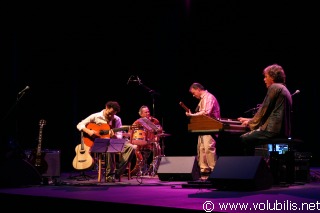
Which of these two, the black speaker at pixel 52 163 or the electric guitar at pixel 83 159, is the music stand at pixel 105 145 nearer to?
the electric guitar at pixel 83 159

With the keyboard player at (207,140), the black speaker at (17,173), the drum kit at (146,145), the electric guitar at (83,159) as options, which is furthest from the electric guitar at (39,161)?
the keyboard player at (207,140)

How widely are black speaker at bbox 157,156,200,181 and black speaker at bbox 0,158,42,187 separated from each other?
80.2 inches

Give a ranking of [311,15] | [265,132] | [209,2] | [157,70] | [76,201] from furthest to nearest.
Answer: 1. [157,70]
2. [209,2]
3. [311,15]
4. [265,132]
5. [76,201]

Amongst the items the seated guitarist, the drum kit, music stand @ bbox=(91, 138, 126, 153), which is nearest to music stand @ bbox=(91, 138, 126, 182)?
music stand @ bbox=(91, 138, 126, 153)

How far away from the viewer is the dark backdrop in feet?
32.4

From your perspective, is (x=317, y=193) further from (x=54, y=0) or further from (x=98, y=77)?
(x=98, y=77)

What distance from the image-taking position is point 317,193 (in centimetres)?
470

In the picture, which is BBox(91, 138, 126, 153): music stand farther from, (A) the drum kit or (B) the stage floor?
(A) the drum kit

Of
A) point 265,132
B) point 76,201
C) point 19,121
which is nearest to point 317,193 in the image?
point 265,132

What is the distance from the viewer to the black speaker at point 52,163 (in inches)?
321

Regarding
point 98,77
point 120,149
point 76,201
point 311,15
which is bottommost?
point 76,201

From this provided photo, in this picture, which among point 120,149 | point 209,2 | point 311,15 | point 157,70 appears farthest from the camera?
point 157,70

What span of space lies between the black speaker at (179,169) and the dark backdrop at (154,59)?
9.23ft

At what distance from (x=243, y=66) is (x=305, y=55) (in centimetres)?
149
